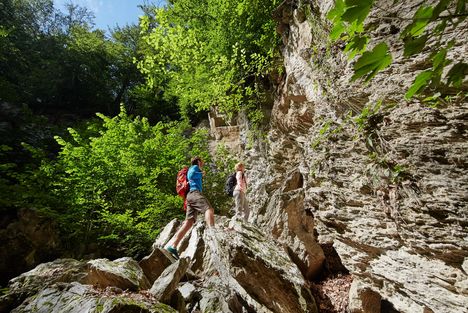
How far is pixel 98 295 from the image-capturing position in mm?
3680

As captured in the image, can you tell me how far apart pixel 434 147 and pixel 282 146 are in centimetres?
485

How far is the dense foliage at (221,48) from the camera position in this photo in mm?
8804

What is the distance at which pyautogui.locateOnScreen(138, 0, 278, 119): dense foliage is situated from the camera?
8.80 m

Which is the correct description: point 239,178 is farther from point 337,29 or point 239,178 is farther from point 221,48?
point 337,29

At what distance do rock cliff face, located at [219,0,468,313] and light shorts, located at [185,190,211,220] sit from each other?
1.59 meters

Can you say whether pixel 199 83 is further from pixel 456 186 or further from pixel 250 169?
pixel 456 186

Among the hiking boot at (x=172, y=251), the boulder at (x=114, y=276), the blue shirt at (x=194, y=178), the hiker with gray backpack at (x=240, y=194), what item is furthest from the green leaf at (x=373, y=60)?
the hiking boot at (x=172, y=251)

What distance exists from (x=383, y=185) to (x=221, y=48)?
25.2 ft

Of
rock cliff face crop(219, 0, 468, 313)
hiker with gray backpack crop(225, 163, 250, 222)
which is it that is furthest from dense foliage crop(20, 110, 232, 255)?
rock cliff face crop(219, 0, 468, 313)

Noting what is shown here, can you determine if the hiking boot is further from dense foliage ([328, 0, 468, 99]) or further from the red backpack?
dense foliage ([328, 0, 468, 99])

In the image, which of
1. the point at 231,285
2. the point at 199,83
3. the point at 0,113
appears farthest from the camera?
the point at 0,113

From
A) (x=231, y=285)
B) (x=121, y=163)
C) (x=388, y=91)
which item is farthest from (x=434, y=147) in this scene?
(x=121, y=163)

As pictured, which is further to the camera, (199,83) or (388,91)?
(199,83)

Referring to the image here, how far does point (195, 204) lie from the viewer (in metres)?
5.91
